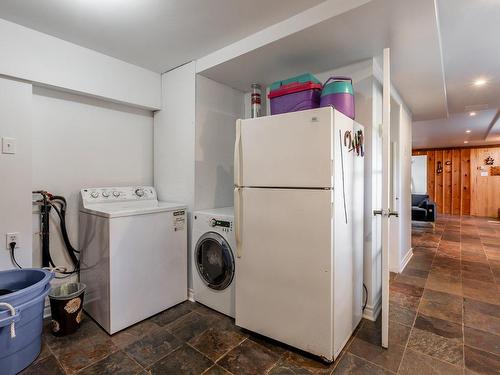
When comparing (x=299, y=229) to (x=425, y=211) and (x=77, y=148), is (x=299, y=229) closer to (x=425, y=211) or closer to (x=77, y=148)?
(x=77, y=148)

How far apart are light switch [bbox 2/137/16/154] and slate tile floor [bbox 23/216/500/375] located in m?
1.44

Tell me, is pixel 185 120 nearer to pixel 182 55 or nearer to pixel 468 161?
pixel 182 55

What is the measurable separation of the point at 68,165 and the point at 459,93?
4487mm

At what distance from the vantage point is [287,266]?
1.80m

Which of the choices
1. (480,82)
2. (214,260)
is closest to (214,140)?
(214,260)

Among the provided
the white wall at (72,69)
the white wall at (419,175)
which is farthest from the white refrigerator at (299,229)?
the white wall at (419,175)

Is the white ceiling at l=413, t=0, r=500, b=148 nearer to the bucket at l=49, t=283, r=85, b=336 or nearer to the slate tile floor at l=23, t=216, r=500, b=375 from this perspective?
the slate tile floor at l=23, t=216, r=500, b=375

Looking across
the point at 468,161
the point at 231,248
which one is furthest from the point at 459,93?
the point at 468,161

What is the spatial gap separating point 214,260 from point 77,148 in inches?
64.9

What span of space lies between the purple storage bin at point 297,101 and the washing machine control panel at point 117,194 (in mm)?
1641

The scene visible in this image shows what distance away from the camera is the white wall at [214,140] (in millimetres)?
2650

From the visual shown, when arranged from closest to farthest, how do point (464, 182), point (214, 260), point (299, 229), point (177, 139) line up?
point (299, 229), point (214, 260), point (177, 139), point (464, 182)

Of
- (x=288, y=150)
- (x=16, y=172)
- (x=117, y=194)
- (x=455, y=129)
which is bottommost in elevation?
(x=117, y=194)

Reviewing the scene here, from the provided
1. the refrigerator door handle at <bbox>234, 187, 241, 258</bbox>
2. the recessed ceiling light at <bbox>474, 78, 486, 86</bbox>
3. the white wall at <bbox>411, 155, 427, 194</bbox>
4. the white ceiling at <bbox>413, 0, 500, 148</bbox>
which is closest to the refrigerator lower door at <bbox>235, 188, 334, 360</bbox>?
the refrigerator door handle at <bbox>234, 187, 241, 258</bbox>
